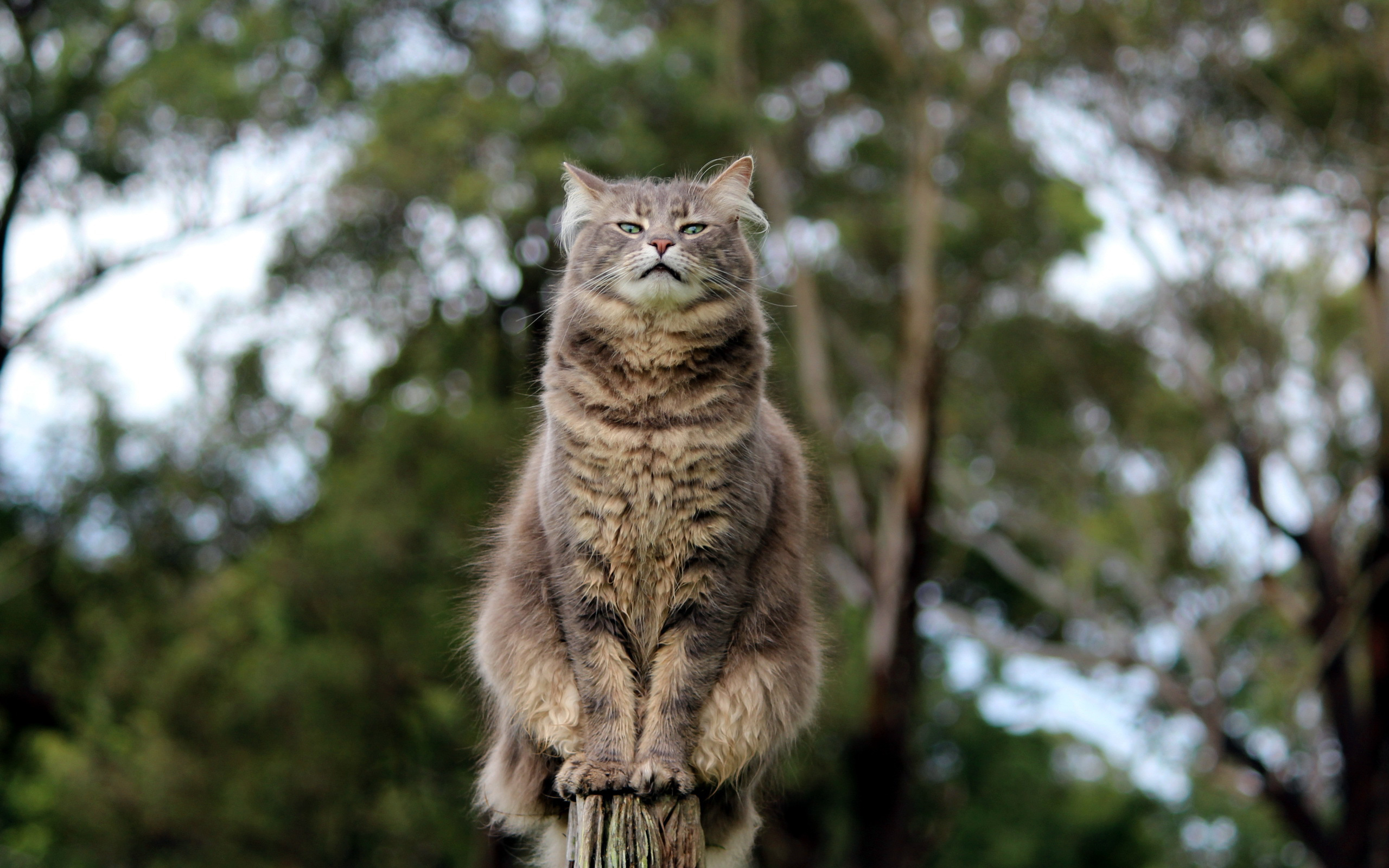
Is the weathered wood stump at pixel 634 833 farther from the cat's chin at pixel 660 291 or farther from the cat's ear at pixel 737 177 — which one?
the cat's ear at pixel 737 177

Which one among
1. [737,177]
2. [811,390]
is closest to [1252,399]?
[811,390]

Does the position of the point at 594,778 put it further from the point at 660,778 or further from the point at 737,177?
the point at 737,177

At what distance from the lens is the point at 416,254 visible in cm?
1441

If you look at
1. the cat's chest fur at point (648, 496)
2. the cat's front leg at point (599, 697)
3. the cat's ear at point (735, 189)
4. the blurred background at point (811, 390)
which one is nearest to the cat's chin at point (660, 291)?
the cat's chest fur at point (648, 496)

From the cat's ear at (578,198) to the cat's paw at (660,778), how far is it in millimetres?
1996

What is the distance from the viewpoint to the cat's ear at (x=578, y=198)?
4637 mm

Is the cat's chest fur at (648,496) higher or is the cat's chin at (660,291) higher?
the cat's chin at (660,291)

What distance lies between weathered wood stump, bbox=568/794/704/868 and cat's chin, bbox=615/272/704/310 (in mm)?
1588

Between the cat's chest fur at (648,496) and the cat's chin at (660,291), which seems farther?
the cat's chin at (660,291)

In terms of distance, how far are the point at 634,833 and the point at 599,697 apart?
48 centimetres

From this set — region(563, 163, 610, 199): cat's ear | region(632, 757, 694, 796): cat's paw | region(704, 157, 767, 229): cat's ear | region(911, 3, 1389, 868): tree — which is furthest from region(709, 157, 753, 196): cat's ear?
region(911, 3, 1389, 868): tree

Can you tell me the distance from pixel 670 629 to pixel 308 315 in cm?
1207

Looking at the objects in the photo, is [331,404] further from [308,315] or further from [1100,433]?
[1100,433]

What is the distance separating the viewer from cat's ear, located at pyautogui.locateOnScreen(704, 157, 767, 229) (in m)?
4.55
